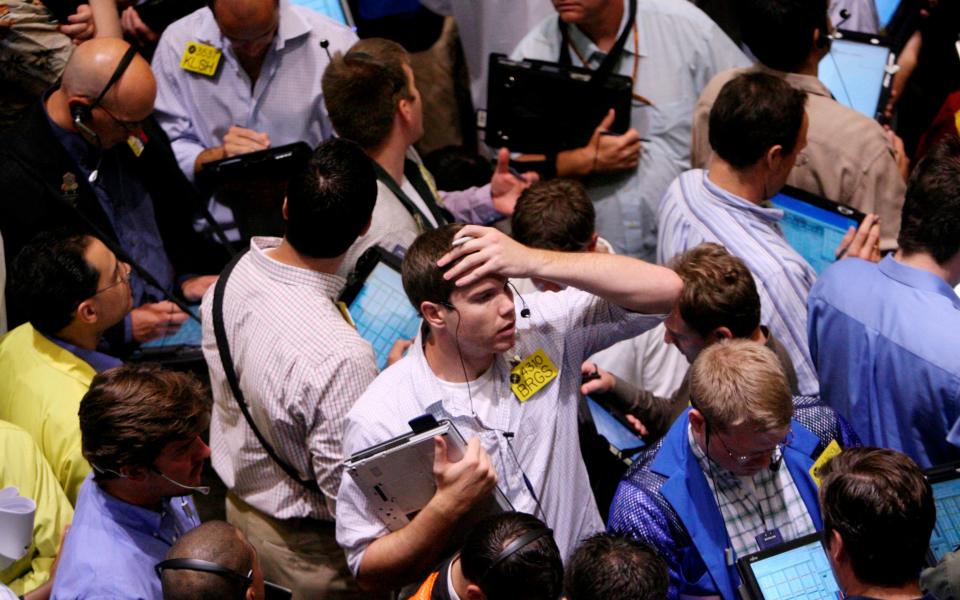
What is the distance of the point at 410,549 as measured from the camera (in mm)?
2658

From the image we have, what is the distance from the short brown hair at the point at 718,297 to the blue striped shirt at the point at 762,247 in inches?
16.7

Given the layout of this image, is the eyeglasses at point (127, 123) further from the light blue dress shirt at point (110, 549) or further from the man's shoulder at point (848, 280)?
the man's shoulder at point (848, 280)

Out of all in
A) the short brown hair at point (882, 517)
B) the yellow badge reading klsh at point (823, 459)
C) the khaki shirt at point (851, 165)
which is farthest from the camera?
the khaki shirt at point (851, 165)

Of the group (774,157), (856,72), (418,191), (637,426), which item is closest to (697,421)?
(637,426)

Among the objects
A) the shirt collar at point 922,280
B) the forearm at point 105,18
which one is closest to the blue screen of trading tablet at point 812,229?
the shirt collar at point 922,280

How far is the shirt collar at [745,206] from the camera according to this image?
A: 11.7 ft

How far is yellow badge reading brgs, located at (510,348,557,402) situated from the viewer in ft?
9.16

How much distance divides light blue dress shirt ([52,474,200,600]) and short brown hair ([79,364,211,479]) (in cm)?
10

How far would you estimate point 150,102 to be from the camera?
3852 mm

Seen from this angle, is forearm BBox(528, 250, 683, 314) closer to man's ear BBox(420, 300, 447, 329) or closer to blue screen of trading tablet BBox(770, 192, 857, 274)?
man's ear BBox(420, 300, 447, 329)

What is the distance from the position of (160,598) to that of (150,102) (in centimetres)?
197

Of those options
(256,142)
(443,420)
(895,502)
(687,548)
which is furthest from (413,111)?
(895,502)

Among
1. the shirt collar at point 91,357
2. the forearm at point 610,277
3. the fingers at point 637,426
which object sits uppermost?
the forearm at point 610,277

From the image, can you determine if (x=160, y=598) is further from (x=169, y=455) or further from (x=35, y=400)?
(x=35, y=400)
